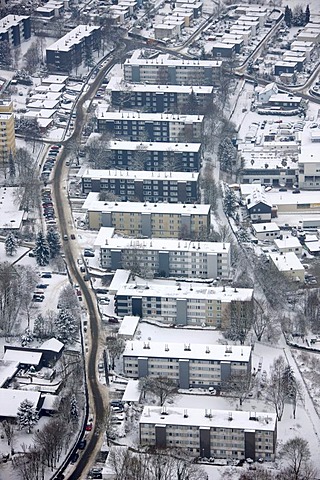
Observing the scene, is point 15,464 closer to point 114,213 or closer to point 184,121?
point 114,213

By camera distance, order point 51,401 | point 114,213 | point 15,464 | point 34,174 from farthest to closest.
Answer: point 34,174
point 114,213
point 51,401
point 15,464

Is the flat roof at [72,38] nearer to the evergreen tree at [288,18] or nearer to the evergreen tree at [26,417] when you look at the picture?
the evergreen tree at [288,18]

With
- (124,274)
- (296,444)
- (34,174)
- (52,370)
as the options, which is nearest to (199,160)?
(34,174)

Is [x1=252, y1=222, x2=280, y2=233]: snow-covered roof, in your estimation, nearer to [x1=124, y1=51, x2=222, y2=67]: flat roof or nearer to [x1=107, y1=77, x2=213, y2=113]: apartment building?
[x1=107, y1=77, x2=213, y2=113]: apartment building

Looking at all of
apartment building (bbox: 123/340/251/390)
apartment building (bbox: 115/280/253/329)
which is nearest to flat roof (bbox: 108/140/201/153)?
apartment building (bbox: 115/280/253/329)

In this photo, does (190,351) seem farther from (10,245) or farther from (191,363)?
(10,245)

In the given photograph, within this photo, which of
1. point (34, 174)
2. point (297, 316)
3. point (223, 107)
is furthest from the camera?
point (223, 107)
